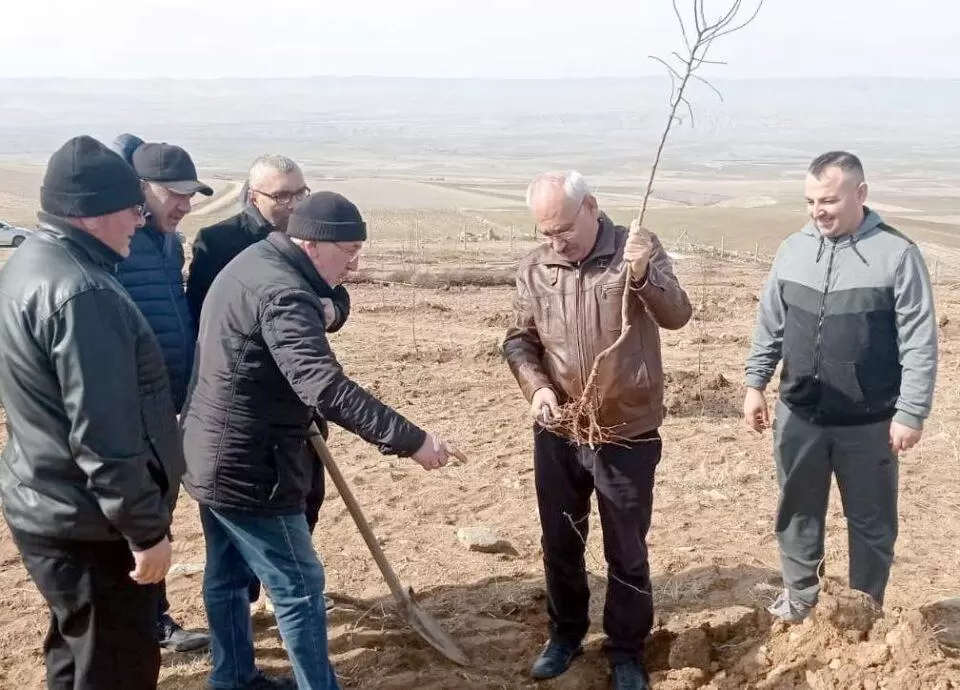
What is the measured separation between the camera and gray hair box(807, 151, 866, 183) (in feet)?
10.7

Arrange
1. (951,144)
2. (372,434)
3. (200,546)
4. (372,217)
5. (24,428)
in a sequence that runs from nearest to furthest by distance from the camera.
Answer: (24,428) < (372,434) < (200,546) < (372,217) < (951,144)

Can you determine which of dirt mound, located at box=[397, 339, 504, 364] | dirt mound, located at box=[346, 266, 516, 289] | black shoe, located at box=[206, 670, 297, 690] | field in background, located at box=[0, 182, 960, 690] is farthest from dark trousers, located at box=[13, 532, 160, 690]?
dirt mound, located at box=[346, 266, 516, 289]

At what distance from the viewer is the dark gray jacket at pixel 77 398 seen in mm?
2287

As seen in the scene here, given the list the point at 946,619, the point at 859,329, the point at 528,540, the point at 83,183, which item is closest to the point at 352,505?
the point at 83,183

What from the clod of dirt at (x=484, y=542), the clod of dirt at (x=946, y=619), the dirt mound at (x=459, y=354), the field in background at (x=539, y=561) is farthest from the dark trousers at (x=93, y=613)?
the dirt mound at (x=459, y=354)

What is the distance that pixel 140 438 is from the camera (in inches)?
94.9

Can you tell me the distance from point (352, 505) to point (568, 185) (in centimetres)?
148

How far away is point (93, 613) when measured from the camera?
254cm

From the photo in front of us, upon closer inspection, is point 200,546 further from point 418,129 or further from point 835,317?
point 418,129

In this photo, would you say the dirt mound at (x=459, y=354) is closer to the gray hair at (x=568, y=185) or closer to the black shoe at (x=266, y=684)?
the black shoe at (x=266, y=684)

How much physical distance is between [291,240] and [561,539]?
1594mm

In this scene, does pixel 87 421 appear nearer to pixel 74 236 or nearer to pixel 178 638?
pixel 74 236

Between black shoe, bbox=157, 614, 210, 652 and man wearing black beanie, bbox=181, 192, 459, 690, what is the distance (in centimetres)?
94

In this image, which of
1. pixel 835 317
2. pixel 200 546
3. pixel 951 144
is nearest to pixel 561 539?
pixel 835 317
